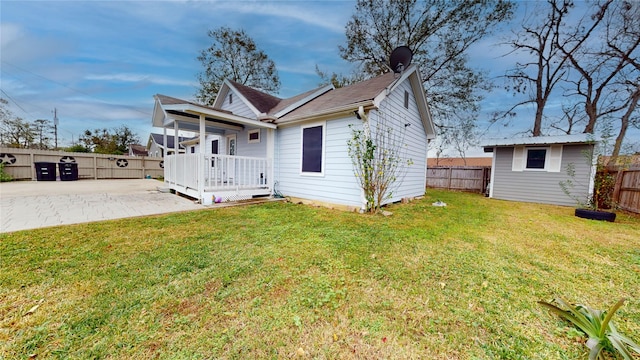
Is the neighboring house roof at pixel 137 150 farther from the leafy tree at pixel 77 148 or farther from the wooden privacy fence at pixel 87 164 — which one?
the wooden privacy fence at pixel 87 164

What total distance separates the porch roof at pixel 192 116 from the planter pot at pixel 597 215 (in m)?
9.38

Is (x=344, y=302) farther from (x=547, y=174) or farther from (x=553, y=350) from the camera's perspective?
(x=547, y=174)

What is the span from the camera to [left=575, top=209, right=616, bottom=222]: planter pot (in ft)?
18.8

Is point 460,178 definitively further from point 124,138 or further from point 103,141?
point 124,138

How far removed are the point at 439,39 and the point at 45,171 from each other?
2283cm

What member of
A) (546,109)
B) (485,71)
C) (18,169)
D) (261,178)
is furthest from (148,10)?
(546,109)

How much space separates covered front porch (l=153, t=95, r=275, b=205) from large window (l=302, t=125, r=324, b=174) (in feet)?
4.34

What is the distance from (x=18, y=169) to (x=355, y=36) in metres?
20.2

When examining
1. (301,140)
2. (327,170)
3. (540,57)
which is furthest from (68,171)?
(540,57)

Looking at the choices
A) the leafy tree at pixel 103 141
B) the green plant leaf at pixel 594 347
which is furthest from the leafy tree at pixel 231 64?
Answer: the leafy tree at pixel 103 141

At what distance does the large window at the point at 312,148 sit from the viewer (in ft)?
21.8

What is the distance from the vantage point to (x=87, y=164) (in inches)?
551

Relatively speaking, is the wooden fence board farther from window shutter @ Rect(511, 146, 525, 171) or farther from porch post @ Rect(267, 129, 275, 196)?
porch post @ Rect(267, 129, 275, 196)

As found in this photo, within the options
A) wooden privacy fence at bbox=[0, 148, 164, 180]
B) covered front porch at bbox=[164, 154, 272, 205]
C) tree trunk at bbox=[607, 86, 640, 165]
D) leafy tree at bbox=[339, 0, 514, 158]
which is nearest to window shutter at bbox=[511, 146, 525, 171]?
→ leafy tree at bbox=[339, 0, 514, 158]
